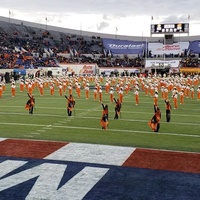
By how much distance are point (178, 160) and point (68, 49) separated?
63.0m

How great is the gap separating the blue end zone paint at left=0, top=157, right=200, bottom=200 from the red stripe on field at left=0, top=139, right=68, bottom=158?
1233 millimetres

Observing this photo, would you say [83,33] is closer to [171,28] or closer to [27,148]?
[171,28]

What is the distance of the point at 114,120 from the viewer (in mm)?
16766

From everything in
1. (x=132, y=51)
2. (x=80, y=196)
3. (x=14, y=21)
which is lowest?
(x=80, y=196)

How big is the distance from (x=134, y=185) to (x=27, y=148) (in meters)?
4.35

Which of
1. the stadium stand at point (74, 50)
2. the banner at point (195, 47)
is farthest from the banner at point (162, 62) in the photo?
the banner at point (195, 47)

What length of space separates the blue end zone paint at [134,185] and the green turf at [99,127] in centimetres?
282

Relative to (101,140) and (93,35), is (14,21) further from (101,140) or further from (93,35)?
(101,140)

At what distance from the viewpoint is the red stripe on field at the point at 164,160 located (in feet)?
30.6

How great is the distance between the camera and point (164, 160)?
9.97 metres

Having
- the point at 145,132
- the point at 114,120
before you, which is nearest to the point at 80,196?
the point at 145,132

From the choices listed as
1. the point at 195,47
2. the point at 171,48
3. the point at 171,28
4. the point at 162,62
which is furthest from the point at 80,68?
the point at 195,47

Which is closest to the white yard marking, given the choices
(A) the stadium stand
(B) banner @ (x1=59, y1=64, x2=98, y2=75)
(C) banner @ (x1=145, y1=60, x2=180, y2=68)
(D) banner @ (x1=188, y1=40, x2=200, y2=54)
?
(A) the stadium stand

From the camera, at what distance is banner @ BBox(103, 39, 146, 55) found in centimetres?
6694
